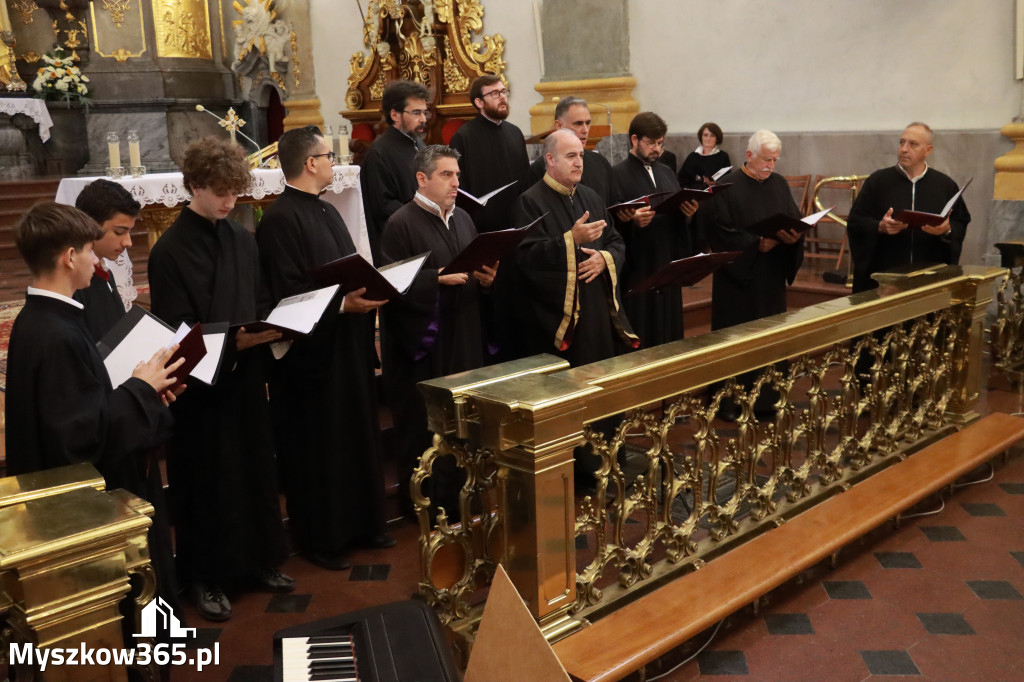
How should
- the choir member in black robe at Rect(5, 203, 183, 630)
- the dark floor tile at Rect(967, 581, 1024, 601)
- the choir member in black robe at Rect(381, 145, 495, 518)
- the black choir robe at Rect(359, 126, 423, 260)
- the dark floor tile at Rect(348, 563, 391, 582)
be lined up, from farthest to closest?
1. the black choir robe at Rect(359, 126, 423, 260)
2. the choir member in black robe at Rect(381, 145, 495, 518)
3. the dark floor tile at Rect(348, 563, 391, 582)
4. the dark floor tile at Rect(967, 581, 1024, 601)
5. the choir member in black robe at Rect(5, 203, 183, 630)

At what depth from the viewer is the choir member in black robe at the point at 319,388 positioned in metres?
3.86

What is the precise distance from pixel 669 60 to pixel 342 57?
654 cm

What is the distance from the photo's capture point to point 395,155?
18.1 ft

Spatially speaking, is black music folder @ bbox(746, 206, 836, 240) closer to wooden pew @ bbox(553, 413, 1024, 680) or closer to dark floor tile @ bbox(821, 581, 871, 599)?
wooden pew @ bbox(553, 413, 1024, 680)

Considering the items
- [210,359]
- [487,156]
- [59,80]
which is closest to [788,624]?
[210,359]

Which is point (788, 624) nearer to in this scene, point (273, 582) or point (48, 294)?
point (273, 582)

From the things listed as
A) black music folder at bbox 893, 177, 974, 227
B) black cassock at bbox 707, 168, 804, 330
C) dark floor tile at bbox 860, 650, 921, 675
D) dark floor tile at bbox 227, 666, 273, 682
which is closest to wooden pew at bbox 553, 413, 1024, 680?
dark floor tile at bbox 860, 650, 921, 675

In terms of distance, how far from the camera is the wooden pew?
302 centimetres

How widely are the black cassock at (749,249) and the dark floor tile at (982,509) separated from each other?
184 cm

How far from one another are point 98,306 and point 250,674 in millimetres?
1361

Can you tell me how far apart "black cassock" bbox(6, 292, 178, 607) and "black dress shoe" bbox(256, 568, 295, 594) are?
1.34 metres

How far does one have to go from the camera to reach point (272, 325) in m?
3.32

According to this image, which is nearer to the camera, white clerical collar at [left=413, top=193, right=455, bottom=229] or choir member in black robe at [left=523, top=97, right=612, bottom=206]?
white clerical collar at [left=413, top=193, right=455, bottom=229]

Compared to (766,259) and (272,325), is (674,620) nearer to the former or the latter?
(272,325)
